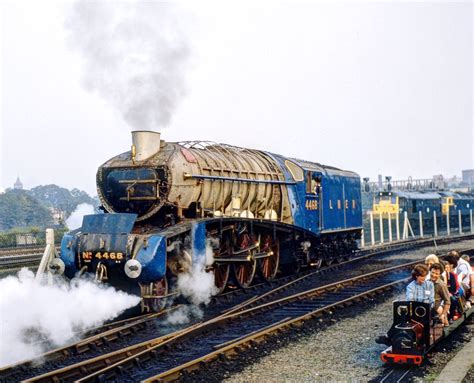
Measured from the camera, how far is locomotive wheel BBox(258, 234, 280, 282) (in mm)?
13922

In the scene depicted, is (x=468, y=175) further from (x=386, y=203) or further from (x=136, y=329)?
(x=136, y=329)

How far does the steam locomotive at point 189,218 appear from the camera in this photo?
9820mm

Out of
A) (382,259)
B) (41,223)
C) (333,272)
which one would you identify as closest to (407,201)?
(382,259)

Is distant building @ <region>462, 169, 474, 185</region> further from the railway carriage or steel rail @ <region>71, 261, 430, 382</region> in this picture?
steel rail @ <region>71, 261, 430, 382</region>

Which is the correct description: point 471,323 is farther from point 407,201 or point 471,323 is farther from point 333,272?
point 407,201

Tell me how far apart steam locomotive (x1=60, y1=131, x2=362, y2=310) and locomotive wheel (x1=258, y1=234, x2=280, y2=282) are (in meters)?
0.03

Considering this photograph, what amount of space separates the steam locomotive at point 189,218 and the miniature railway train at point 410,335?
4223 mm

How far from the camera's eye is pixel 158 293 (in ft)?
32.4

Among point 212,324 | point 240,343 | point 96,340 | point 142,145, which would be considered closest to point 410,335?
point 240,343

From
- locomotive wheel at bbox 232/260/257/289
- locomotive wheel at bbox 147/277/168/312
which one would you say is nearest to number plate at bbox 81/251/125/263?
locomotive wheel at bbox 147/277/168/312

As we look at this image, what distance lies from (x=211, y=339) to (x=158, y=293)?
1.90 metres

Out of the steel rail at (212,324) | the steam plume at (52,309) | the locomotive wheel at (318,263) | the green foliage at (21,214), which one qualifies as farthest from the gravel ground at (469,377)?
the green foliage at (21,214)

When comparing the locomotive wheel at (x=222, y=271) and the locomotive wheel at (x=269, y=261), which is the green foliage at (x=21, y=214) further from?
the locomotive wheel at (x=222, y=271)

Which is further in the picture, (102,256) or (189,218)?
(189,218)
